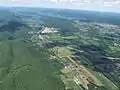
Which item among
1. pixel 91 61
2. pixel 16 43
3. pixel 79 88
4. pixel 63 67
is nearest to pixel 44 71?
pixel 63 67

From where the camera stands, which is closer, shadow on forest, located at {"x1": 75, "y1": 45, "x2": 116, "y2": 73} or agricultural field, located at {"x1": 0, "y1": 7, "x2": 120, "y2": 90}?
agricultural field, located at {"x1": 0, "y1": 7, "x2": 120, "y2": 90}

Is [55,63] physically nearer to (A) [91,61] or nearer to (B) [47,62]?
(B) [47,62]

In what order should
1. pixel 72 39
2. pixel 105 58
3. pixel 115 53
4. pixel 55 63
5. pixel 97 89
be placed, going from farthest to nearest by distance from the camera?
pixel 72 39, pixel 115 53, pixel 105 58, pixel 55 63, pixel 97 89


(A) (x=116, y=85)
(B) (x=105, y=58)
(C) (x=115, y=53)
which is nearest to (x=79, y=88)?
(A) (x=116, y=85)

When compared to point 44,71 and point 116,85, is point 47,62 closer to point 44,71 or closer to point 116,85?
point 44,71

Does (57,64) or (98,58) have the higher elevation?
(57,64)

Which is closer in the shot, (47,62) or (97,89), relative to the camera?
(97,89)

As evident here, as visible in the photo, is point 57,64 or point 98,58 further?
point 98,58

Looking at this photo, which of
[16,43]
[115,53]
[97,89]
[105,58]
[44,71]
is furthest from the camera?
[16,43]

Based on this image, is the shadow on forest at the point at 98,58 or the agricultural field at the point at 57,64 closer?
the agricultural field at the point at 57,64
